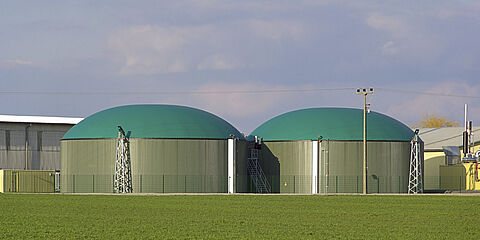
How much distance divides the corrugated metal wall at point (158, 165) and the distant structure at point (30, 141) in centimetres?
1731

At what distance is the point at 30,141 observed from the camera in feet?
310

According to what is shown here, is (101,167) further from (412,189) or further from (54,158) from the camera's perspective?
(412,189)

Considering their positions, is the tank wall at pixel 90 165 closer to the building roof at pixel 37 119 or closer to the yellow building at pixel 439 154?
the building roof at pixel 37 119

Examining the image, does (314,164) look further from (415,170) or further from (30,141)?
(30,141)

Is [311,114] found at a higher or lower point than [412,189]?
higher

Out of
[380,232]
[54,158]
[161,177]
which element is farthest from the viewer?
[54,158]

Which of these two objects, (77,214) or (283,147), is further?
(283,147)

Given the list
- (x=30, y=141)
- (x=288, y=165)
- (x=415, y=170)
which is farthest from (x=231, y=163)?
(x=30, y=141)

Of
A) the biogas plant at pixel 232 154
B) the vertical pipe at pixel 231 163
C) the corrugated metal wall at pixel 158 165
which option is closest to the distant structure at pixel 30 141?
the biogas plant at pixel 232 154

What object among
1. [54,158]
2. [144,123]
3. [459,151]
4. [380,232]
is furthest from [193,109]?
[380,232]

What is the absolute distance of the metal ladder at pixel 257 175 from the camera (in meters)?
82.0

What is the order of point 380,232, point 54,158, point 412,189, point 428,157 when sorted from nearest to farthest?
point 380,232
point 412,189
point 54,158
point 428,157

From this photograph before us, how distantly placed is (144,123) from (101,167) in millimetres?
5605

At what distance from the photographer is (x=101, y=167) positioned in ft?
252
